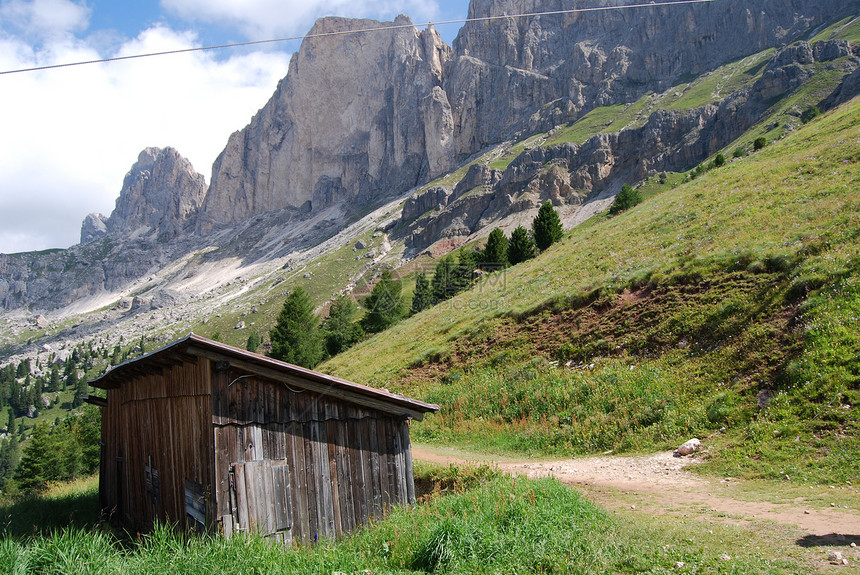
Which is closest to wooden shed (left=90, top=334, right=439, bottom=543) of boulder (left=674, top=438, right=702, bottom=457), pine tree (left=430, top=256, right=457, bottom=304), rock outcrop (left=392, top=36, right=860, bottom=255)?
boulder (left=674, top=438, right=702, bottom=457)

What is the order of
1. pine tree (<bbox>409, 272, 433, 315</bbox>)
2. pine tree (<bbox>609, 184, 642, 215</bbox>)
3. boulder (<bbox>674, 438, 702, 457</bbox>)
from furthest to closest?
pine tree (<bbox>609, 184, 642, 215</bbox>) → pine tree (<bbox>409, 272, 433, 315</bbox>) → boulder (<bbox>674, 438, 702, 457</bbox>)

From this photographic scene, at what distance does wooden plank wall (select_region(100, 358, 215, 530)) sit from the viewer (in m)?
9.55

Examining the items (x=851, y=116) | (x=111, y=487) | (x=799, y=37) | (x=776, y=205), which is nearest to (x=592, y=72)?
(x=799, y=37)

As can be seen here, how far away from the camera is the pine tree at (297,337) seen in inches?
1946

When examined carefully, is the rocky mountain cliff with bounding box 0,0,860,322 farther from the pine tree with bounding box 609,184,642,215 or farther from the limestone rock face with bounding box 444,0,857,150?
the pine tree with bounding box 609,184,642,215

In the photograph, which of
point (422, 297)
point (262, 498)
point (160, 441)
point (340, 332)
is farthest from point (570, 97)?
point (262, 498)

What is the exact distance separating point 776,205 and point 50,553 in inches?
1026

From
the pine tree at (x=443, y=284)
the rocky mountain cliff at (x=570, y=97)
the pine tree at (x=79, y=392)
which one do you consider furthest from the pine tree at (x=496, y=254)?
the pine tree at (x=79, y=392)

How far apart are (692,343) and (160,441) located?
14815mm

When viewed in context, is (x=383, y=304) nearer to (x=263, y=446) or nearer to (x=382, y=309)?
(x=382, y=309)

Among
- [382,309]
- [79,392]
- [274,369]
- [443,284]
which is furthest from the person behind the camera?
[79,392]

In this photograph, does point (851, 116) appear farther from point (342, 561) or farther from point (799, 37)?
point (799, 37)

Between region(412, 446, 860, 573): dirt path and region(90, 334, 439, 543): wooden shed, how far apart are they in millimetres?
3614

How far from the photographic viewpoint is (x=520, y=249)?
50562 mm
